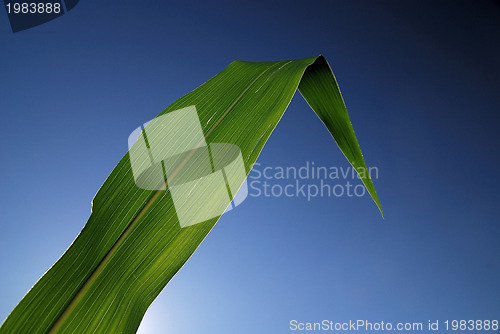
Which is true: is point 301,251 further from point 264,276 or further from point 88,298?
point 88,298

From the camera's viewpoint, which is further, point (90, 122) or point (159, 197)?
point (90, 122)

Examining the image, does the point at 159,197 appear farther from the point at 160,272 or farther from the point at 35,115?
the point at 35,115

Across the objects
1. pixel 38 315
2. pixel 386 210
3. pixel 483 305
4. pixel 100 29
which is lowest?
pixel 38 315

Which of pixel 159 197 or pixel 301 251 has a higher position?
pixel 301 251

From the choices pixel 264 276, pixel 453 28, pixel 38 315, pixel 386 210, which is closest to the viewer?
pixel 38 315

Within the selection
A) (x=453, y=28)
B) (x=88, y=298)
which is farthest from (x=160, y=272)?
(x=453, y=28)

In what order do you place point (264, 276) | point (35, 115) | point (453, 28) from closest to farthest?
point (35, 115)
point (264, 276)
point (453, 28)

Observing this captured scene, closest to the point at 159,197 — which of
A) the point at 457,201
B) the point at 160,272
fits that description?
the point at 160,272
